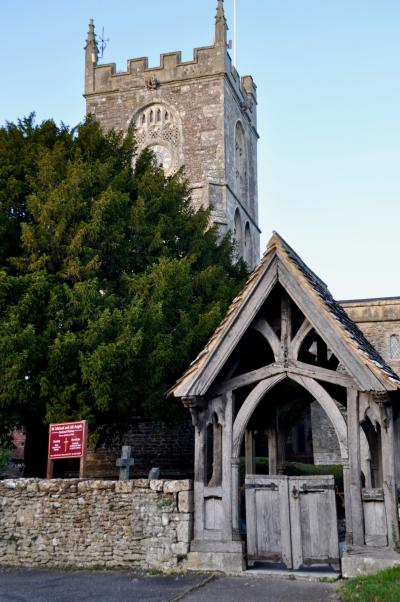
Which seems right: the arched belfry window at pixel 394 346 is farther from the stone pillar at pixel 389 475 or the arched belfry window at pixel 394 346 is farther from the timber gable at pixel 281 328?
the stone pillar at pixel 389 475

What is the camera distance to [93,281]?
13.7 metres

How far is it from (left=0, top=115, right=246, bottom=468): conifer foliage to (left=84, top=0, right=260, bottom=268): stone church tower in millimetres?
16410

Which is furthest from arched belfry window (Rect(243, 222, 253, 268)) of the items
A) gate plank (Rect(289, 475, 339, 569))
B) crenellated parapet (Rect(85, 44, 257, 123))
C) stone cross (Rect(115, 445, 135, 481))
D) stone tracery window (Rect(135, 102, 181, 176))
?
gate plank (Rect(289, 475, 339, 569))

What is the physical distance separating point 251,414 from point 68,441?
3.12 meters

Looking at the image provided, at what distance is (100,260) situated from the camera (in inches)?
613

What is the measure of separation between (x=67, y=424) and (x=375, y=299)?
1837cm

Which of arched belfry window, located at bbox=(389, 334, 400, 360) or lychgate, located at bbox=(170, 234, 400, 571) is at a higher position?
arched belfry window, located at bbox=(389, 334, 400, 360)

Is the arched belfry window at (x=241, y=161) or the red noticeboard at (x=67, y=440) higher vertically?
the arched belfry window at (x=241, y=161)

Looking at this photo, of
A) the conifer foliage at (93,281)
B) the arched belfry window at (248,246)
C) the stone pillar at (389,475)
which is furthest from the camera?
the arched belfry window at (248,246)

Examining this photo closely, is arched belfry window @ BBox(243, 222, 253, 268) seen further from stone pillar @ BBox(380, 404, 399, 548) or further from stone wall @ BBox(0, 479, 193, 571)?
stone pillar @ BBox(380, 404, 399, 548)

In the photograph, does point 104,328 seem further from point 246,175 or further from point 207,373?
point 246,175

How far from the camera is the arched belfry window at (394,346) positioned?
2542 cm

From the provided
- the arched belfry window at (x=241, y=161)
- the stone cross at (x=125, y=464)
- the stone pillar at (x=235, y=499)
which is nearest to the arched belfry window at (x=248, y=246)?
the arched belfry window at (x=241, y=161)

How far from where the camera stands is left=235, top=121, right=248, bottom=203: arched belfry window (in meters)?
38.7
